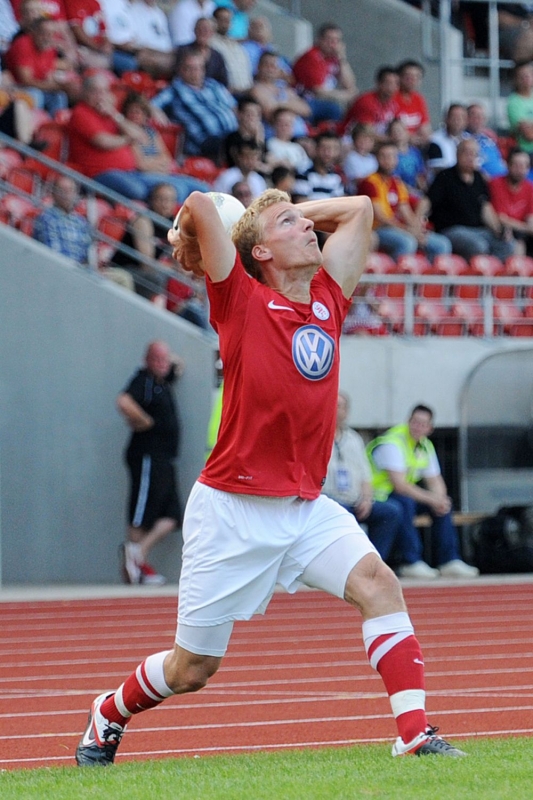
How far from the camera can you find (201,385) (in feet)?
47.6

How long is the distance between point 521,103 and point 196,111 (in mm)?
5956

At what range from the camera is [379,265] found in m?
16.2

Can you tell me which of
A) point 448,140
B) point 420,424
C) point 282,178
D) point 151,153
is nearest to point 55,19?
point 151,153

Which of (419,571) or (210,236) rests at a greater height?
(210,236)

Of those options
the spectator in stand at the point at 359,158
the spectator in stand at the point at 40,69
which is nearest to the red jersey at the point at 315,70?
the spectator in stand at the point at 359,158

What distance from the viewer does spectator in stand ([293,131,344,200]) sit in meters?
16.8

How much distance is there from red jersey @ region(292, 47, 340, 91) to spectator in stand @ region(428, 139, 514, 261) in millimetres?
2695

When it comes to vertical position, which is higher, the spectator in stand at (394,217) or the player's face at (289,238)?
the spectator in stand at (394,217)

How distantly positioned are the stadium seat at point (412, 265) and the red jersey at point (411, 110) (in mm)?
3475

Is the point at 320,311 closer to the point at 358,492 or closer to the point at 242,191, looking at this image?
the point at 358,492

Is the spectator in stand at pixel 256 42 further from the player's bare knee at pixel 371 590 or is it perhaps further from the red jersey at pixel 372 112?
the player's bare knee at pixel 371 590

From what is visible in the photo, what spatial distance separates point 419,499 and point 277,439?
373 inches

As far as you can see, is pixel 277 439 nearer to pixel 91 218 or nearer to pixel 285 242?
pixel 285 242

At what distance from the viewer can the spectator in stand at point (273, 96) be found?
18.0 metres
